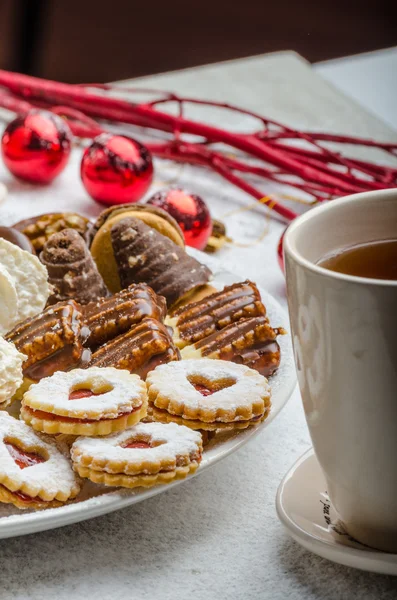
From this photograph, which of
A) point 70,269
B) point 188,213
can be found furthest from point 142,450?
point 188,213

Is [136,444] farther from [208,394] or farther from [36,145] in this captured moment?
[36,145]

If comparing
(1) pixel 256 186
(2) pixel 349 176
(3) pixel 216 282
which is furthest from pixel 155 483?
(1) pixel 256 186

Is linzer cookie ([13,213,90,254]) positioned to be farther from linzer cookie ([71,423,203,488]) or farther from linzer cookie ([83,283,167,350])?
linzer cookie ([71,423,203,488])

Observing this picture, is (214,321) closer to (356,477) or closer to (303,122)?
(356,477)

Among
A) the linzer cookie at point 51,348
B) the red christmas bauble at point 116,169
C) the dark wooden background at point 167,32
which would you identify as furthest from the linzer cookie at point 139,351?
the dark wooden background at point 167,32

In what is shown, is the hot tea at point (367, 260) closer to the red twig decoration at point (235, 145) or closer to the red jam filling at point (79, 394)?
the red jam filling at point (79, 394)

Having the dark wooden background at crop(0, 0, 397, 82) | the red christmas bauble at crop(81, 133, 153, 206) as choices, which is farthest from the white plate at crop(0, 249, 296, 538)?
the dark wooden background at crop(0, 0, 397, 82)

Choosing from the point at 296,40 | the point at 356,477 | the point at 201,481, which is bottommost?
the point at 296,40
